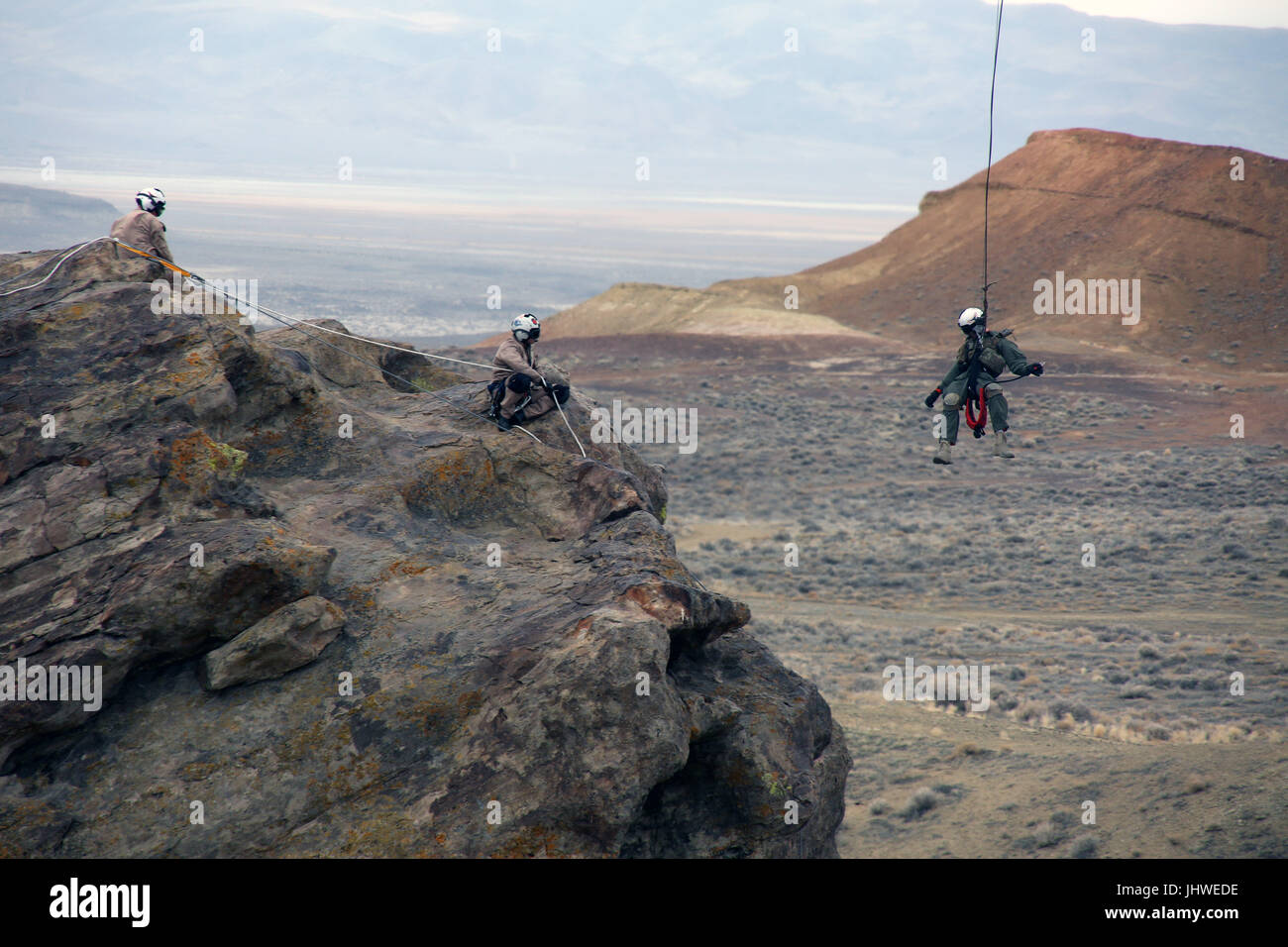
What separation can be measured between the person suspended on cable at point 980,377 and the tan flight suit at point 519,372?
20.8 feet

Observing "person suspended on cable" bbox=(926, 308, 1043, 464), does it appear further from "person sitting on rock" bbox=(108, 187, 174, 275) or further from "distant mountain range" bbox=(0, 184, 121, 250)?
"distant mountain range" bbox=(0, 184, 121, 250)

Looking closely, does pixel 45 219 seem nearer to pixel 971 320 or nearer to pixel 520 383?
pixel 520 383

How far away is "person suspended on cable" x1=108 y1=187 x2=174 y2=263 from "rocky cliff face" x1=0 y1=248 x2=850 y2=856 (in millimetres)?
841

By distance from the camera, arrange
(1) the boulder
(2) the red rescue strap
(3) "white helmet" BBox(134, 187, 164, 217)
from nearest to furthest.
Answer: (1) the boulder, (3) "white helmet" BBox(134, 187, 164, 217), (2) the red rescue strap

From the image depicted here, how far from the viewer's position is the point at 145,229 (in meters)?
13.3

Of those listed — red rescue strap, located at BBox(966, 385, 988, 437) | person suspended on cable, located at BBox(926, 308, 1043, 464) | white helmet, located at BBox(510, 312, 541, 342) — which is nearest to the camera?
white helmet, located at BBox(510, 312, 541, 342)

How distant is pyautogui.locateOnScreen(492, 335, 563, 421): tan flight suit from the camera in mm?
13641

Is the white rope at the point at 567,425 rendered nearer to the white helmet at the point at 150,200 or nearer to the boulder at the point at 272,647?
the boulder at the point at 272,647

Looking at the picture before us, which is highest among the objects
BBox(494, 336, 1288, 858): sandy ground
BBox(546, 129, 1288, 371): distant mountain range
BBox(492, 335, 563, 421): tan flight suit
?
BBox(546, 129, 1288, 371): distant mountain range

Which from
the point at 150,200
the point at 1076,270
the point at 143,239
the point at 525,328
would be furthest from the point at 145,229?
the point at 1076,270

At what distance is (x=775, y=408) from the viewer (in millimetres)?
57219

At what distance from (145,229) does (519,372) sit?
17.4 feet

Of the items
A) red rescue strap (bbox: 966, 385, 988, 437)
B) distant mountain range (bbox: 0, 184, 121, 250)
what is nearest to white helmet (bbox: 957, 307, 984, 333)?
red rescue strap (bbox: 966, 385, 988, 437)
